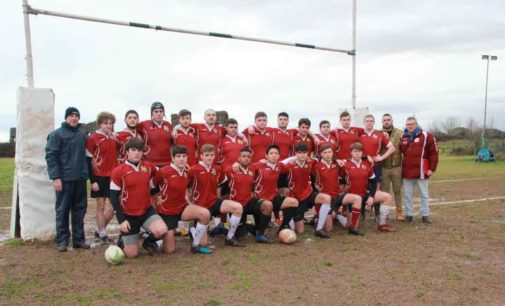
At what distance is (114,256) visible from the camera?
522 cm

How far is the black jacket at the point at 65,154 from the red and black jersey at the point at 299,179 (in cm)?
300

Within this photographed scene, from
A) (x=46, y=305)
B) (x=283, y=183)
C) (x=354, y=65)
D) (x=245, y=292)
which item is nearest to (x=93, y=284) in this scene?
(x=46, y=305)

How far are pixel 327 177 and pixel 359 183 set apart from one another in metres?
0.52

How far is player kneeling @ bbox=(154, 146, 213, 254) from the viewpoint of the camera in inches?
229

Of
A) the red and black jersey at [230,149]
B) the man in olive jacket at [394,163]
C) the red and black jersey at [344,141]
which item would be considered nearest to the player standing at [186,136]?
the red and black jersey at [230,149]

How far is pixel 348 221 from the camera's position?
7.46m

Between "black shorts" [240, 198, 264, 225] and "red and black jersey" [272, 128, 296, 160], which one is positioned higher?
"red and black jersey" [272, 128, 296, 160]

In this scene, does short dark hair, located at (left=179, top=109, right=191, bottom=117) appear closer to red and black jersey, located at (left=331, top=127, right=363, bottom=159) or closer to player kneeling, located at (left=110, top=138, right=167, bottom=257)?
player kneeling, located at (left=110, top=138, right=167, bottom=257)

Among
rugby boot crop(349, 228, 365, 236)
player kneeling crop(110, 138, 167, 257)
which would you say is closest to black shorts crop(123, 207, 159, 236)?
player kneeling crop(110, 138, 167, 257)

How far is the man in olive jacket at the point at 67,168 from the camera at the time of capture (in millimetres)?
5906

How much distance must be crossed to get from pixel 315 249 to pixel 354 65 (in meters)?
5.34

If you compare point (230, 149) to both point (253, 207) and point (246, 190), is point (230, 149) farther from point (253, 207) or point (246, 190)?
point (253, 207)

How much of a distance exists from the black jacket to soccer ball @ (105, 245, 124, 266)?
50.1 inches

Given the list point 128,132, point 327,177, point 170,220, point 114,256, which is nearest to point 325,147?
point 327,177
